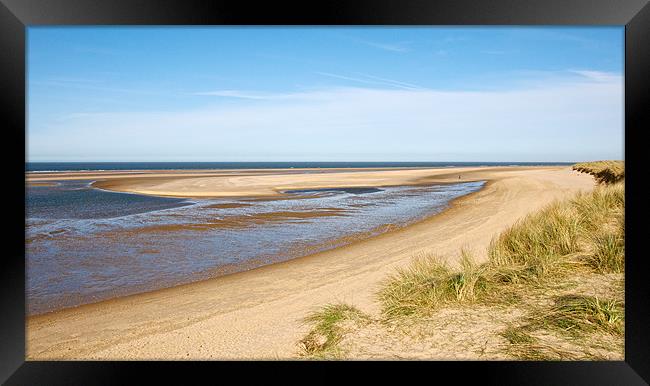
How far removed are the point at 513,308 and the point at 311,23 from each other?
3.13m

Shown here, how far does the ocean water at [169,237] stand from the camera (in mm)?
6840

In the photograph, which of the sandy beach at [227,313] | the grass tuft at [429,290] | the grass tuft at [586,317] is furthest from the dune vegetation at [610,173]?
the grass tuft at [586,317]

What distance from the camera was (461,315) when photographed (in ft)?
13.7

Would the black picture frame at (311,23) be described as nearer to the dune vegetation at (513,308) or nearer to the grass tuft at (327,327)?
the dune vegetation at (513,308)

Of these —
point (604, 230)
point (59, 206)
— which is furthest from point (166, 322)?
point (59, 206)

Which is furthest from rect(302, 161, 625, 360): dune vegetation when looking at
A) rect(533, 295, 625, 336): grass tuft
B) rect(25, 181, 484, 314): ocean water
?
rect(25, 181, 484, 314): ocean water

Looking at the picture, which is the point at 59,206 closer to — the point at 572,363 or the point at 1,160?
the point at 1,160

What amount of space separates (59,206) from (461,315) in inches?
677

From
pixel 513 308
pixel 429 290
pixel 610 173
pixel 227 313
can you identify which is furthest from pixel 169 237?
pixel 610 173

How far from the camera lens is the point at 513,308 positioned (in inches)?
166

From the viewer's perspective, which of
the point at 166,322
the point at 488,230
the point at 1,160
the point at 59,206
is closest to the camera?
the point at 1,160

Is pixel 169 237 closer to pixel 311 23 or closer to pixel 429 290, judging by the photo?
pixel 429 290

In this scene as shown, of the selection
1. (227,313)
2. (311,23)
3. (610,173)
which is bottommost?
(227,313)

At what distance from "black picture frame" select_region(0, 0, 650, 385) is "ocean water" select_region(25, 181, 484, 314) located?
2.93 metres
